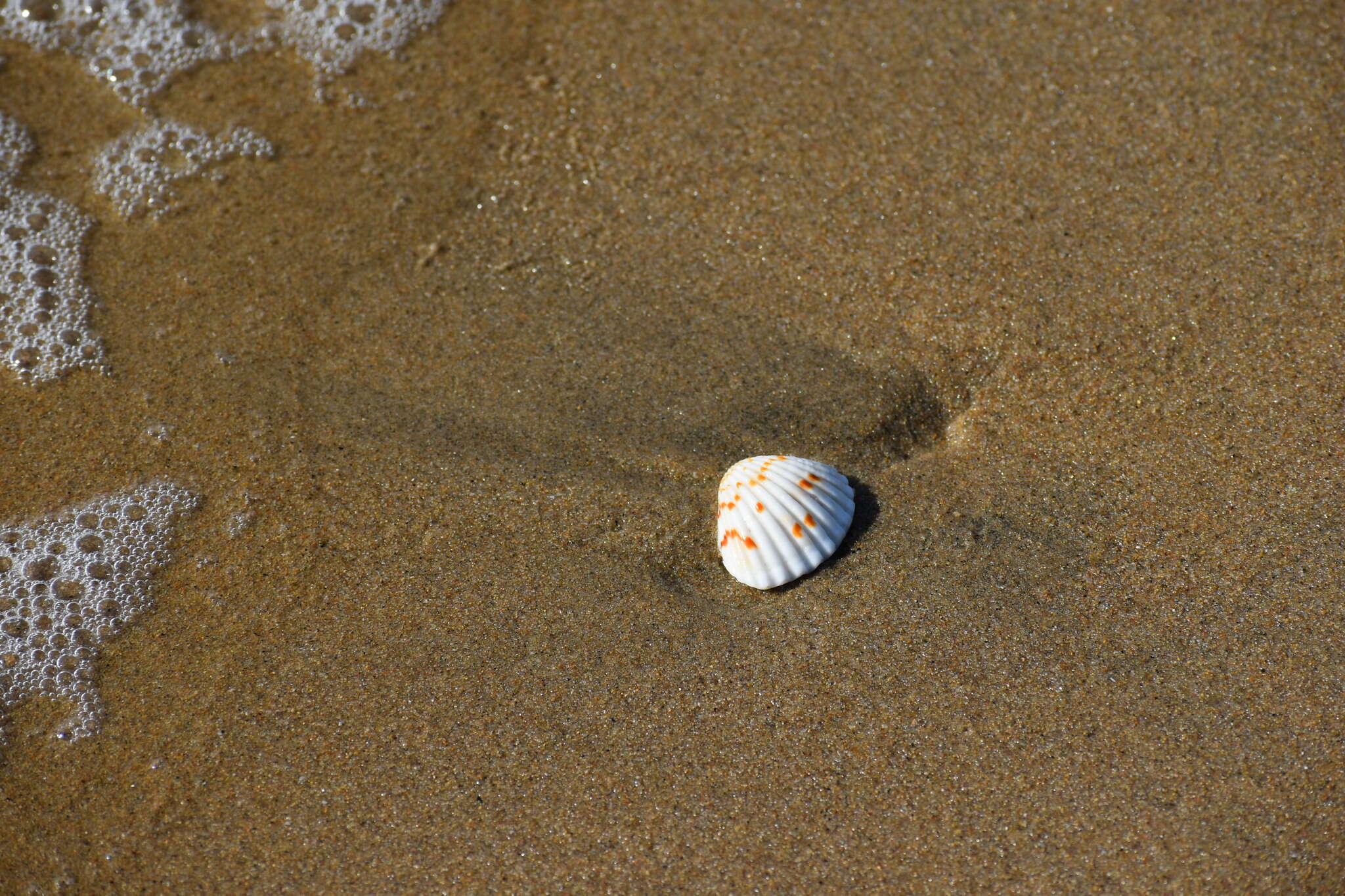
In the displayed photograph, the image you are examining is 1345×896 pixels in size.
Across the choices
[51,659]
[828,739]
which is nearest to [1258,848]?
[828,739]

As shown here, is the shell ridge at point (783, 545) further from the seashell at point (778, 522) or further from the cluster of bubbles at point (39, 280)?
the cluster of bubbles at point (39, 280)

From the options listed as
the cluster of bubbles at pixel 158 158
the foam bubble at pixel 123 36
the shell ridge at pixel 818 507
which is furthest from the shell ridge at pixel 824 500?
the foam bubble at pixel 123 36

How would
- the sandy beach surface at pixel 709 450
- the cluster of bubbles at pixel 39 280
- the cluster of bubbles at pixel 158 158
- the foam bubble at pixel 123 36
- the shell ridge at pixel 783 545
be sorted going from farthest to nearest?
the foam bubble at pixel 123 36 < the cluster of bubbles at pixel 158 158 < the cluster of bubbles at pixel 39 280 < the shell ridge at pixel 783 545 < the sandy beach surface at pixel 709 450

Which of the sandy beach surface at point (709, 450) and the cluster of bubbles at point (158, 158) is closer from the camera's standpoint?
the sandy beach surface at point (709, 450)

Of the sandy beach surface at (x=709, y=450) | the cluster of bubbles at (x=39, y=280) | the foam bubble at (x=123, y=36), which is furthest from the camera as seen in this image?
the foam bubble at (x=123, y=36)

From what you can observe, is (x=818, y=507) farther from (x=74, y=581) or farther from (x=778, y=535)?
(x=74, y=581)

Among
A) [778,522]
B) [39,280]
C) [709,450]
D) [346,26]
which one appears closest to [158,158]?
[39,280]

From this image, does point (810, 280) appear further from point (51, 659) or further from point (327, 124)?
point (51, 659)
